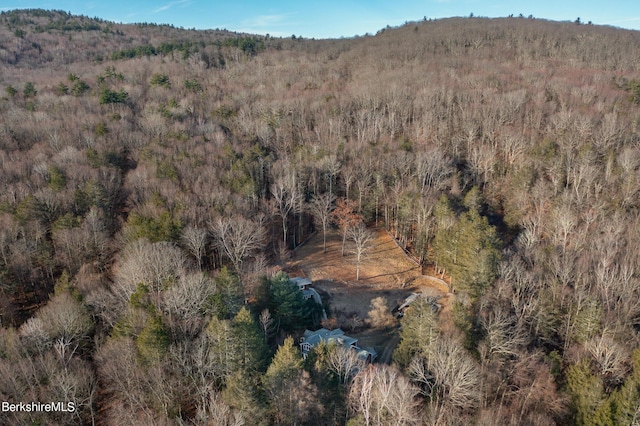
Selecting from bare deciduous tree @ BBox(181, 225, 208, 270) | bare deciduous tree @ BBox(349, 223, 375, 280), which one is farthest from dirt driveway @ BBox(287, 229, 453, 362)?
bare deciduous tree @ BBox(181, 225, 208, 270)

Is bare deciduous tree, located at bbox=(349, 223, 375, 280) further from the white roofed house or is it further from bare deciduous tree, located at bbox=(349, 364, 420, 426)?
bare deciduous tree, located at bbox=(349, 364, 420, 426)

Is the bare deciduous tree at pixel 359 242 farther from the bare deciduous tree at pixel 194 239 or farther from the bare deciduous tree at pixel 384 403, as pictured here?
the bare deciduous tree at pixel 384 403

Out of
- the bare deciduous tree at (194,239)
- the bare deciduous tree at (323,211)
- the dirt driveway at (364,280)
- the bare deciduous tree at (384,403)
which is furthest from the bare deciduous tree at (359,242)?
the bare deciduous tree at (384,403)

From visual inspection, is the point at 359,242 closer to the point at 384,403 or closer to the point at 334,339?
the point at 334,339

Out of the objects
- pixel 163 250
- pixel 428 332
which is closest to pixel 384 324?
pixel 428 332

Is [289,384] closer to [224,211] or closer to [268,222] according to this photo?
[224,211]

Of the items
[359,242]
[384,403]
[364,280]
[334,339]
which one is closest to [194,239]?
[334,339]
